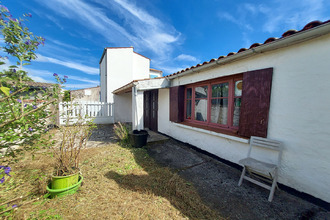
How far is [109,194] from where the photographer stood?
230 cm

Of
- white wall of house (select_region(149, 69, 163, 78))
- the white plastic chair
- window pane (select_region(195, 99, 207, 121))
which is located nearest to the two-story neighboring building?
white wall of house (select_region(149, 69, 163, 78))

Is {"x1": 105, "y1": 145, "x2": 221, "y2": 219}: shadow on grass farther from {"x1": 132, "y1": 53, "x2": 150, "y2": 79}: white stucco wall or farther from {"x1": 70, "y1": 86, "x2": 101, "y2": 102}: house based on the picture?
{"x1": 70, "y1": 86, "x2": 101, "y2": 102}: house

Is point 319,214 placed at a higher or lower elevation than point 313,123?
lower

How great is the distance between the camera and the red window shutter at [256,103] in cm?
258

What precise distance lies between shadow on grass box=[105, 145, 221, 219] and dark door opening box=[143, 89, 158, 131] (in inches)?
145

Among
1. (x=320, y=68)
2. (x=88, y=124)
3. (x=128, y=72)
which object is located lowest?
(x=88, y=124)

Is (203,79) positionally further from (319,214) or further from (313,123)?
(319,214)

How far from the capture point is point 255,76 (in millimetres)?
2736

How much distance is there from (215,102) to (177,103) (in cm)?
155

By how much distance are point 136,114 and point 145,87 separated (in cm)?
119

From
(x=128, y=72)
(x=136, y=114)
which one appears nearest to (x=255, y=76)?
(x=136, y=114)

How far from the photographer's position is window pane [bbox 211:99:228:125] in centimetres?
362

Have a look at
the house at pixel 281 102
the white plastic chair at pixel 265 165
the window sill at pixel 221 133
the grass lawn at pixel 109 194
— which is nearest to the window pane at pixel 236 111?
the house at pixel 281 102

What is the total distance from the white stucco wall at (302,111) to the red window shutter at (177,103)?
8.49 ft
